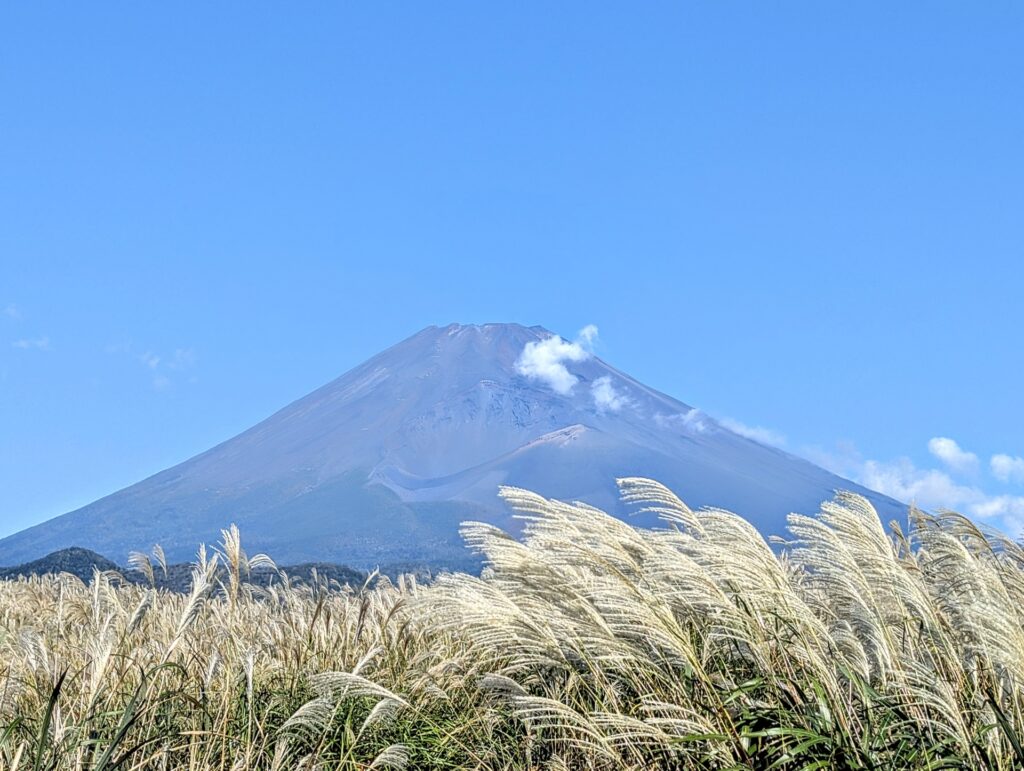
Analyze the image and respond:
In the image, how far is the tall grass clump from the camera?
13.4 feet

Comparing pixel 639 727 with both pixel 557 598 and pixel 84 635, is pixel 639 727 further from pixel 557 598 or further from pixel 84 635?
pixel 84 635

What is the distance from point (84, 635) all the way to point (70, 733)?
281 centimetres

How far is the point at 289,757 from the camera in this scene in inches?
181

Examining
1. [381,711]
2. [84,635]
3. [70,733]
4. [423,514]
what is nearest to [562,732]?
[381,711]

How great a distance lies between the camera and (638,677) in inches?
191

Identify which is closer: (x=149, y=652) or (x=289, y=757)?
(x=289, y=757)

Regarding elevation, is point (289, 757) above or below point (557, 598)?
below

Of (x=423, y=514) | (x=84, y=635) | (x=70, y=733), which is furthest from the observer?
(x=423, y=514)

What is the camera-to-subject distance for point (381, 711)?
15.5 feet

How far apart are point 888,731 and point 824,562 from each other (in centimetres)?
78

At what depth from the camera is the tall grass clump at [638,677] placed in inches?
161

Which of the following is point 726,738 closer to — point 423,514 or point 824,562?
point 824,562

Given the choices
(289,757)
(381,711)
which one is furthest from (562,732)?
(289,757)

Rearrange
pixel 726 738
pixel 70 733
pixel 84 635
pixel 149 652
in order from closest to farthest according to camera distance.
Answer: pixel 726 738 → pixel 70 733 → pixel 149 652 → pixel 84 635
